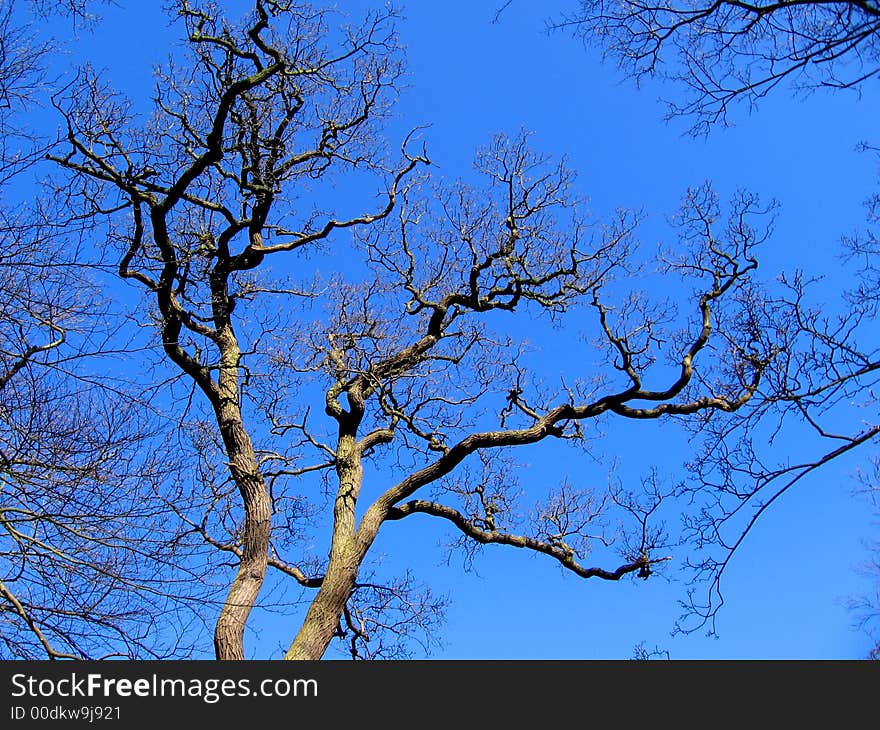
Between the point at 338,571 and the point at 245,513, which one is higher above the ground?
the point at 245,513

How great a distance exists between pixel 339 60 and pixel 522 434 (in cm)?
453

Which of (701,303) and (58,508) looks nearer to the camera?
(58,508)

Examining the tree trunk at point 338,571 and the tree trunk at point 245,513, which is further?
the tree trunk at point 338,571

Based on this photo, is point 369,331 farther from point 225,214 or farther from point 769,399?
point 769,399

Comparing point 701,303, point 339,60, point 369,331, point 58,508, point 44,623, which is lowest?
point 44,623

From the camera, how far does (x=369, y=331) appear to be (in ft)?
31.7

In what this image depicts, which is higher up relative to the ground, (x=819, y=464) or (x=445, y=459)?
(x=445, y=459)

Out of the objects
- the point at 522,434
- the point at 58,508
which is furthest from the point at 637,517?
the point at 58,508

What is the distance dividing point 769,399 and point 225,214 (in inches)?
237

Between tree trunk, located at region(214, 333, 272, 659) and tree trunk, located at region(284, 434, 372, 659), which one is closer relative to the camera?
tree trunk, located at region(214, 333, 272, 659)
